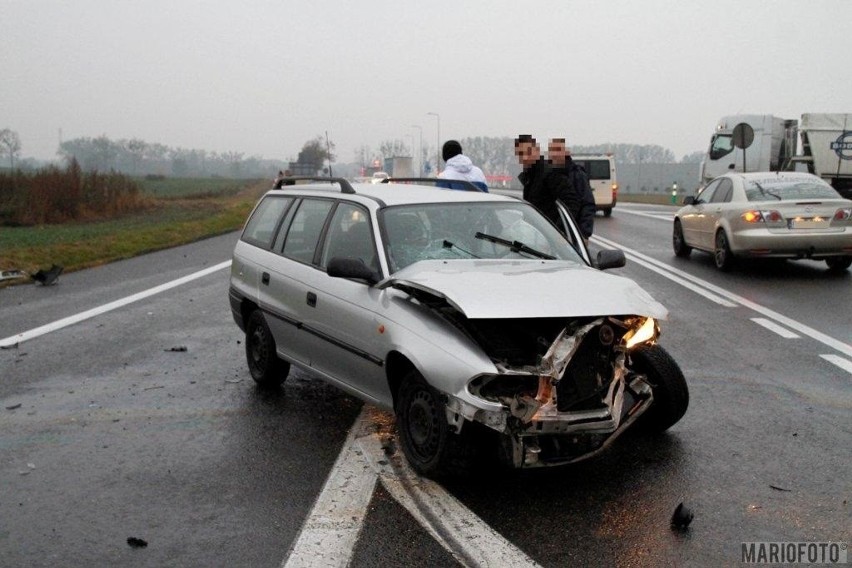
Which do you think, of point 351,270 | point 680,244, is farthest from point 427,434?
point 680,244

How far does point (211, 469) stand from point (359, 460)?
→ 0.84 meters

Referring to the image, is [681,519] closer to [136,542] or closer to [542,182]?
[136,542]

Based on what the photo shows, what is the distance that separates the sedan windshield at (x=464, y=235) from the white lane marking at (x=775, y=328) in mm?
3682

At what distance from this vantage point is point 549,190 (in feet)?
30.3

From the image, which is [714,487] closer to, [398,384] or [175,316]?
[398,384]

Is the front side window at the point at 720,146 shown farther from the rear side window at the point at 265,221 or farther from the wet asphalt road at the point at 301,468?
the rear side window at the point at 265,221

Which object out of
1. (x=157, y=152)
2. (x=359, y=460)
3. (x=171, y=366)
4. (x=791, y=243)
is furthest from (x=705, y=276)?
(x=157, y=152)

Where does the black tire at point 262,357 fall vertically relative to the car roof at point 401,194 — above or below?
below

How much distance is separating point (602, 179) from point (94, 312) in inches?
877

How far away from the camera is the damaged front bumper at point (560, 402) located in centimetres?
433

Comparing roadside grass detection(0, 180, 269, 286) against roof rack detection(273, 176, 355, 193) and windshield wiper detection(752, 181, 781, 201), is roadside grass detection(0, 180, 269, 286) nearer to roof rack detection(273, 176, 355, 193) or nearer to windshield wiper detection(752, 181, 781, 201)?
roof rack detection(273, 176, 355, 193)

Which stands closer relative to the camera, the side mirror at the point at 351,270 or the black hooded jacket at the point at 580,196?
the side mirror at the point at 351,270

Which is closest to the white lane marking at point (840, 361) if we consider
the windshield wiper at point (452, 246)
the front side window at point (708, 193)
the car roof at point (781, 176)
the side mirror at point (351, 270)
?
the windshield wiper at point (452, 246)

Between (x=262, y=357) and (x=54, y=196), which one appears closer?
(x=262, y=357)
